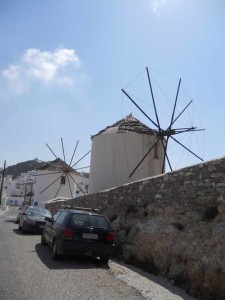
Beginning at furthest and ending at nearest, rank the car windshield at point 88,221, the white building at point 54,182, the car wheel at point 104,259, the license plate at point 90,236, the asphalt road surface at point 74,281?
the white building at point 54,182
the car windshield at point 88,221
the car wheel at point 104,259
the license plate at point 90,236
the asphalt road surface at point 74,281

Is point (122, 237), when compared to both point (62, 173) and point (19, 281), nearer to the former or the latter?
point (19, 281)

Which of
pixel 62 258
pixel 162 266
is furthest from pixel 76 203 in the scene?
pixel 162 266

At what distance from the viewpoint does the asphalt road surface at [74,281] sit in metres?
7.15

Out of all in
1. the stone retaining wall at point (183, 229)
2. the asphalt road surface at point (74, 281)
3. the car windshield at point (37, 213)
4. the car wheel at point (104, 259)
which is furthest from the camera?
the car windshield at point (37, 213)

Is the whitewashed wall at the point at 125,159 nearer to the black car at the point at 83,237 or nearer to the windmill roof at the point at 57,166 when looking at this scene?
the black car at the point at 83,237

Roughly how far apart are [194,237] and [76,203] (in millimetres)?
18133

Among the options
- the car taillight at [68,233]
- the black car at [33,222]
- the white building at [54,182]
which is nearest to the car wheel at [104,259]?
the car taillight at [68,233]

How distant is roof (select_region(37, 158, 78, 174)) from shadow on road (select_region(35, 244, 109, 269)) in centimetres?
4409

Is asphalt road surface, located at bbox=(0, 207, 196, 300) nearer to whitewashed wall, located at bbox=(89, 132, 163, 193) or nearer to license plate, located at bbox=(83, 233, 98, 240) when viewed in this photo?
license plate, located at bbox=(83, 233, 98, 240)

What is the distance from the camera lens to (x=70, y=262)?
435 inches

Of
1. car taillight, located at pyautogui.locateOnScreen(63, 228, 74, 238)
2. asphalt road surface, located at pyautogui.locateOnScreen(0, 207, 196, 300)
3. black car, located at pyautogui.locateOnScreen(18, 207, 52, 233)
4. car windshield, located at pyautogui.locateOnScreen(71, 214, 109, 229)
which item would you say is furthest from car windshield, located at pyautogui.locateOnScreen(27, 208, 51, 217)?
car taillight, located at pyautogui.locateOnScreen(63, 228, 74, 238)

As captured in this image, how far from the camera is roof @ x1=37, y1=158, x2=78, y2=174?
56.8 m

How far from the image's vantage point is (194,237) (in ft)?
31.1

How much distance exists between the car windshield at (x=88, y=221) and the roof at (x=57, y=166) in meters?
45.1
